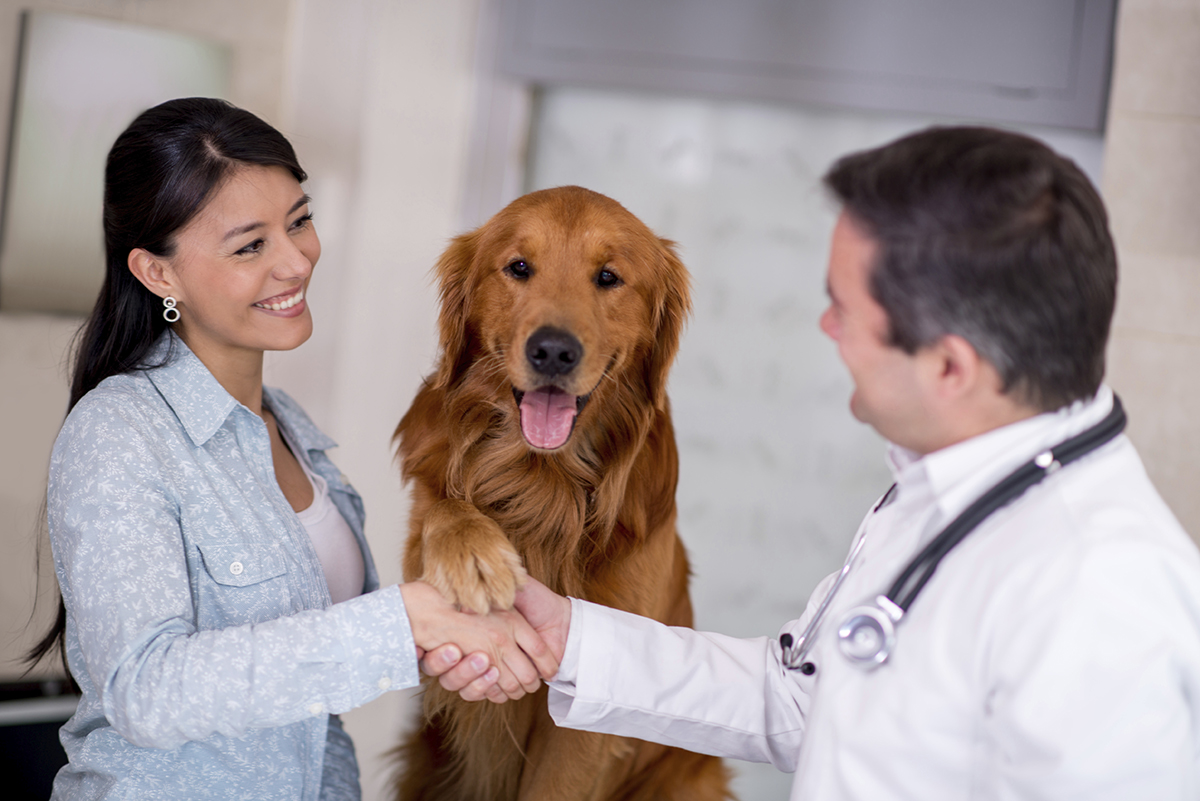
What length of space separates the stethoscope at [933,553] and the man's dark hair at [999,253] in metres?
0.05

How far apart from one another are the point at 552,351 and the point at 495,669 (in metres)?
0.50

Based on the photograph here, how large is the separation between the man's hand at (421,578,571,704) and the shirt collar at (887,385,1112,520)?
62 centimetres

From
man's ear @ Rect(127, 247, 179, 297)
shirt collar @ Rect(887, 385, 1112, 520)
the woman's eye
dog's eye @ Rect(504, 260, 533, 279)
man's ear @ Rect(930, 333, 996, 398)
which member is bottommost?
shirt collar @ Rect(887, 385, 1112, 520)

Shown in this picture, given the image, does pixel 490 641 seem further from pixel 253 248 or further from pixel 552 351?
pixel 253 248

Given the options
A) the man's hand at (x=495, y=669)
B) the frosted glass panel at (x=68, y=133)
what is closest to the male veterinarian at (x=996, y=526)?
the man's hand at (x=495, y=669)

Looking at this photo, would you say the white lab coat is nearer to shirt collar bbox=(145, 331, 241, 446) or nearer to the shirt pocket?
the shirt pocket

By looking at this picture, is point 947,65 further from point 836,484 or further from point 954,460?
point 954,460

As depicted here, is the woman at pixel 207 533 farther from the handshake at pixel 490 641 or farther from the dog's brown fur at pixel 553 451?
the dog's brown fur at pixel 553 451

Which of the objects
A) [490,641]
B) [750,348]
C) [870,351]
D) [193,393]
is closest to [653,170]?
[750,348]

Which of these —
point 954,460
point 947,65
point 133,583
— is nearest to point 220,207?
point 133,583

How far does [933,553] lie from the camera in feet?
2.98

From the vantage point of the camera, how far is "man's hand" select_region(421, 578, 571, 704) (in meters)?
1.29

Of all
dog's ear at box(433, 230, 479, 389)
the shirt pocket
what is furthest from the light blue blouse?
dog's ear at box(433, 230, 479, 389)

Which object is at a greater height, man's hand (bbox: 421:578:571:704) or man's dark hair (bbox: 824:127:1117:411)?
man's dark hair (bbox: 824:127:1117:411)
